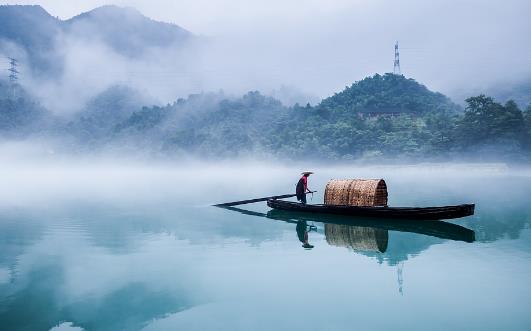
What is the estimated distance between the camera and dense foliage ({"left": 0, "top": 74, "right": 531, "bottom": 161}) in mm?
79875

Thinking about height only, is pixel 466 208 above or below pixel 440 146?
below

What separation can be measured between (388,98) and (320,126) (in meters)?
21.3

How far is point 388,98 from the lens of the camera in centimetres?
Result: 12281

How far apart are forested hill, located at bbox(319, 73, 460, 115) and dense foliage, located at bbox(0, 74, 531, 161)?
31 cm

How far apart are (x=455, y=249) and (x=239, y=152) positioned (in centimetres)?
11446

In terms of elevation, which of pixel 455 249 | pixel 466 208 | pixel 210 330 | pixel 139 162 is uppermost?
pixel 139 162

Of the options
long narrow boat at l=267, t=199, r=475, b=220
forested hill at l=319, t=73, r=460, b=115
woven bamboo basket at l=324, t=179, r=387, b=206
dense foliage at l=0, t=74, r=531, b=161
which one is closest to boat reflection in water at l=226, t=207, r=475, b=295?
long narrow boat at l=267, t=199, r=475, b=220

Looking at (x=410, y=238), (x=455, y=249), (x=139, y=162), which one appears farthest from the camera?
(x=139, y=162)

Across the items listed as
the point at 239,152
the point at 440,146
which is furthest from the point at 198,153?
the point at 440,146

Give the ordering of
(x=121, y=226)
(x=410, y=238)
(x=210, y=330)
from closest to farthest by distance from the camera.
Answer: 1. (x=210, y=330)
2. (x=410, y=238)
3. (x=121, y=226)

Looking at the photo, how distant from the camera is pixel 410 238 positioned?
57.7 ft

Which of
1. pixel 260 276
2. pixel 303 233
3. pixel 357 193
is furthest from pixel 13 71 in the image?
pixel 260 276

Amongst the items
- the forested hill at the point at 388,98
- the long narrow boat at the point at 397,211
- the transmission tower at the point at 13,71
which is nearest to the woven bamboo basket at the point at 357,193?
the long narrow boat at the point at 397,211

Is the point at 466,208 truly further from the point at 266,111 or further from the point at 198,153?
the point at 266,111
